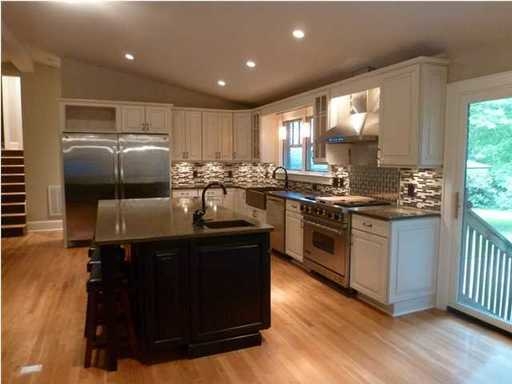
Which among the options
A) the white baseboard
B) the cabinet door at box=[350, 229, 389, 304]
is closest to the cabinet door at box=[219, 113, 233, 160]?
the white baseboard

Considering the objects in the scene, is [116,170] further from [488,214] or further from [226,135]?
[488,214]

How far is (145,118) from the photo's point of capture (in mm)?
6441

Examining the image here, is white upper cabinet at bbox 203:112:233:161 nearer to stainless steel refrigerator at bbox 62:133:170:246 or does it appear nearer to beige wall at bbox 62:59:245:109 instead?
beige wall at bbox 62:59:245:109

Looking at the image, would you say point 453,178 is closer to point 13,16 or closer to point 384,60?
point 384,60

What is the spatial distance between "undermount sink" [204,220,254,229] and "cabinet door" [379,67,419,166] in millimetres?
1611

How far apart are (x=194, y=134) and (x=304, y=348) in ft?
15.4

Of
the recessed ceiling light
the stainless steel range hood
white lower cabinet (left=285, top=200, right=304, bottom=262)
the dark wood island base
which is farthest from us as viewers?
white lower cabinet (left=285, top=200, right=304, bottom=262)

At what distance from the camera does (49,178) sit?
24.4 feet

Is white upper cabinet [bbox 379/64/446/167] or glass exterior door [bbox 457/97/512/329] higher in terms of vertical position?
white upper cabinet [bbox 379/64/446/167]

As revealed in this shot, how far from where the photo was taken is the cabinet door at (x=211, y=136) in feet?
22.9

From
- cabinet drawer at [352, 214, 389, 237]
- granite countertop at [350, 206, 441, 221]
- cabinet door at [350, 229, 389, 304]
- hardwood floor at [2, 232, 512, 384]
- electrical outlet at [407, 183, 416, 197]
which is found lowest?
hardwood floor at [2, 232, 512, 384]

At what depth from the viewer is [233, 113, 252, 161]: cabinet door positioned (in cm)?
714

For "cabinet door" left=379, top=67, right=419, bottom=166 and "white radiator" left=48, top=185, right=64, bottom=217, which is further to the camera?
"white radiator" left=48, top=185, right=64, bottom=217

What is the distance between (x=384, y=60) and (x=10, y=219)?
6687 millimetres
